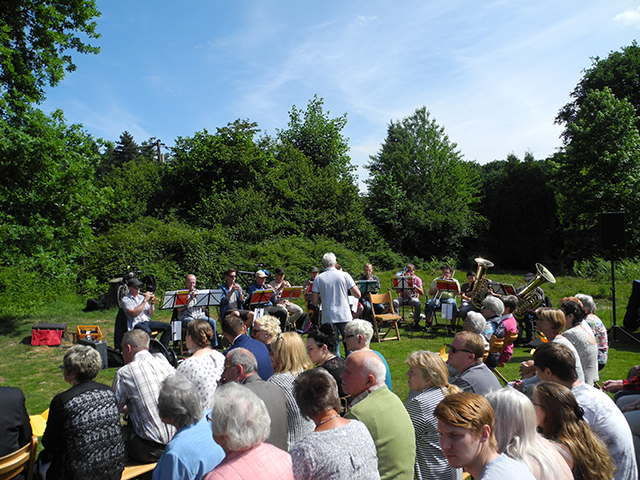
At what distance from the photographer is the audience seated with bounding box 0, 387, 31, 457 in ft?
9.93

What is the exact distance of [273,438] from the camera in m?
3.23

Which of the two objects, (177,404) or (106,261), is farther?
(106,261)

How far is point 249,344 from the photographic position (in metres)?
4.72

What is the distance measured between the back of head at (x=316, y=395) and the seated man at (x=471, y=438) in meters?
0.66

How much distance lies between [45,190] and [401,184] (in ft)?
54.6

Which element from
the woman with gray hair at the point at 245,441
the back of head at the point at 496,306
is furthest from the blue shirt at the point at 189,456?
the back of head at the point at 496,306

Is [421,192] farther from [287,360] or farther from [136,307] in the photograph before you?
[287,360]

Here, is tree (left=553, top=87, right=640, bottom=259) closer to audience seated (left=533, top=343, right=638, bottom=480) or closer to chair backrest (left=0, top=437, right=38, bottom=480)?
audience seated (left=533, top=343, right=638, bottom=480)

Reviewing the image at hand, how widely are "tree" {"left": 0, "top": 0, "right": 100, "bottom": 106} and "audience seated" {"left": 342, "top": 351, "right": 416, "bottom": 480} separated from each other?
40.6 feet

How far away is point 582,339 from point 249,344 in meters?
3.54

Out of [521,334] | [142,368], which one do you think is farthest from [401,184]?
[142,368]

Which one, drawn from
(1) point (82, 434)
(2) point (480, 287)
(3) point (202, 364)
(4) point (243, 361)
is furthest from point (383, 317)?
(1) point (82, 434)

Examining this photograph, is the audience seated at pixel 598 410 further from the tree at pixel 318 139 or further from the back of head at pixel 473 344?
the tree at pixel 318 139

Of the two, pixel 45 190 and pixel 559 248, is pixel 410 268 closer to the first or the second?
pixel 45 190
